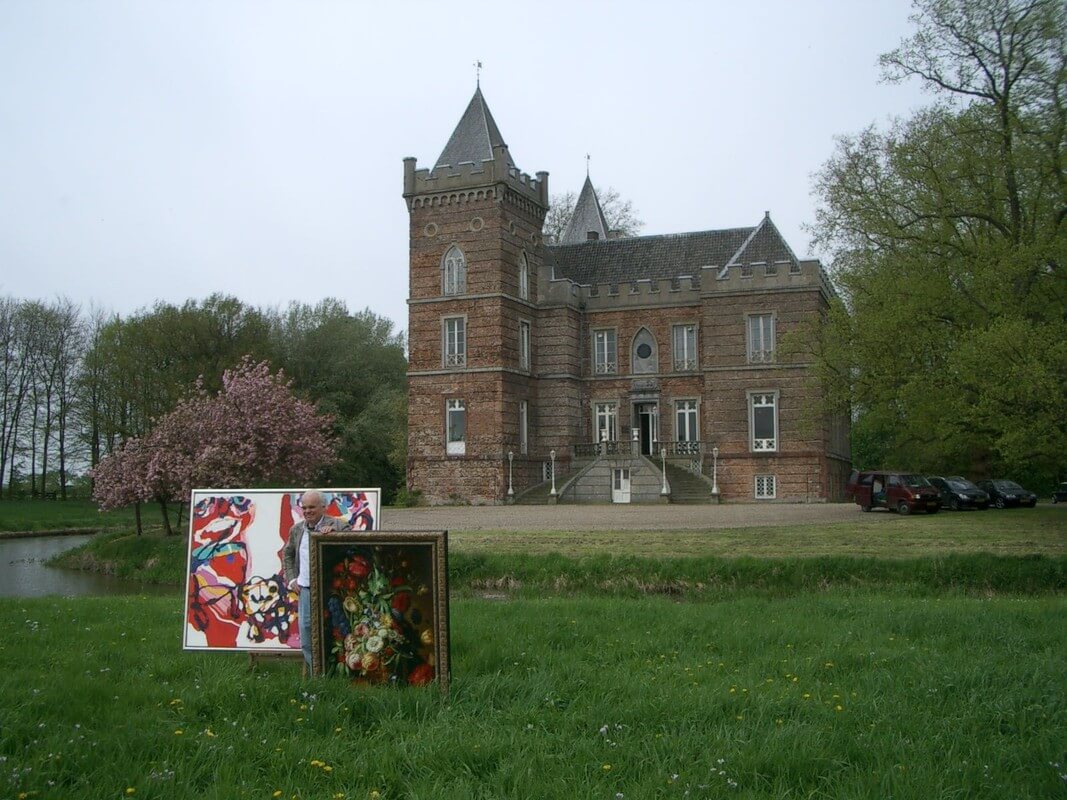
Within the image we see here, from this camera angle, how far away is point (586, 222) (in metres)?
43.8

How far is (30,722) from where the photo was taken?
18.6ft

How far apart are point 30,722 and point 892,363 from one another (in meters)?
19.2

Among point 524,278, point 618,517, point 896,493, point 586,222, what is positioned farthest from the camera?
point 586,222

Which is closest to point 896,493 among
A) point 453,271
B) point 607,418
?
point 607,418

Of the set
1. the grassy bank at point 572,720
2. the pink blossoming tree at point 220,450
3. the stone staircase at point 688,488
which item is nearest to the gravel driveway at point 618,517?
the stone staircase at point 688,488

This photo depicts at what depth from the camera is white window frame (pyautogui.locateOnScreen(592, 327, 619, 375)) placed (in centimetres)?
3741

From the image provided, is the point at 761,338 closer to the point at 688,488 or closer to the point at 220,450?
the point at 688,488

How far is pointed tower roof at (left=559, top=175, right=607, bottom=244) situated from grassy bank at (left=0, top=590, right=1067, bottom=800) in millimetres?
35691

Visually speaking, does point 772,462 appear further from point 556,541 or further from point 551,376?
point 556,541

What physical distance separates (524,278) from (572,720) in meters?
30.9

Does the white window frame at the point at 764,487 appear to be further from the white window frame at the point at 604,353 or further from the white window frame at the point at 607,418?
the white window frame at the point at 604,353

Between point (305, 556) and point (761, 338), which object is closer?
point (305, 556)

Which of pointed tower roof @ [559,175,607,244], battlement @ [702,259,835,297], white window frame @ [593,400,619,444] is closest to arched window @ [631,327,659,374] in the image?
white window frame @ [593,400,619,444]

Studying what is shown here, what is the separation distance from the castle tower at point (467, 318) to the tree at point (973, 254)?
12906 mm
